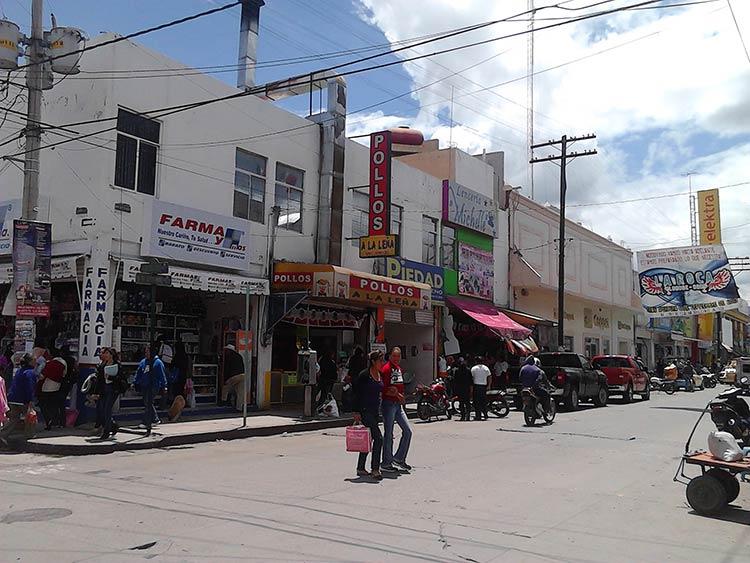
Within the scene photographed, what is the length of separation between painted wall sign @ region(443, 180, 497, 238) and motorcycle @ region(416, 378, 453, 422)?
31.8ft

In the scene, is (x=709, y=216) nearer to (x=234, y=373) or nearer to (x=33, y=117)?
(x=234, y=373)

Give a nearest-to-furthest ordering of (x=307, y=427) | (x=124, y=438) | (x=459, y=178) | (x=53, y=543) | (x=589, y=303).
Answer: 1. (x=53, y=543)
2. (x=124, y=438)
3. (x=307, y=427)
4. (x=459, y=178)
5. (x=589, y=303)

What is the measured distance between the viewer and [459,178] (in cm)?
2845

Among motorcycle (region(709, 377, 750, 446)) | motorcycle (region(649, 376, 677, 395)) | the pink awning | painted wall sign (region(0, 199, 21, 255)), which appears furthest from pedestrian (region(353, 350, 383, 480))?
motorcycle (region(649, 376, 677, 395))

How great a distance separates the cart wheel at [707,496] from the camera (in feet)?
25.7

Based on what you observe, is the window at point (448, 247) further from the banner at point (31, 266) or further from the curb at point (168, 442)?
the banner at point (31, 266)

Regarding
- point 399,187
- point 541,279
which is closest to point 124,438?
point 399,187

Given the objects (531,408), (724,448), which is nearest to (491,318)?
(531,408)

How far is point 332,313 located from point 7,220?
30.2 feet

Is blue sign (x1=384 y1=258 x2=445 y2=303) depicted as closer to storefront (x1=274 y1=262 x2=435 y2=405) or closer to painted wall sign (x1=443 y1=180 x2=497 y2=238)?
storefront (x1=274 y1=262 x2=435 y2=405)

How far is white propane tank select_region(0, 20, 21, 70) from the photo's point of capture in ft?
46.3

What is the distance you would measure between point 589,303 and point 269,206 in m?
26.6

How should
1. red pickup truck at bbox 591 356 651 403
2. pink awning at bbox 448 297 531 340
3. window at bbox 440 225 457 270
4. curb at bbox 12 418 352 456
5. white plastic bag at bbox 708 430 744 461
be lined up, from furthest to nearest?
window at bbox 440 225 457 270
red pickup truck at bbox 591 356 651 403
pink awning at bbox 448 297 531 340
curb at bbox 12 418 352 456
white plastic bag at bbox 708 430 744 461

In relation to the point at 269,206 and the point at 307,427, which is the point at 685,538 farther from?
the point at 269,206
